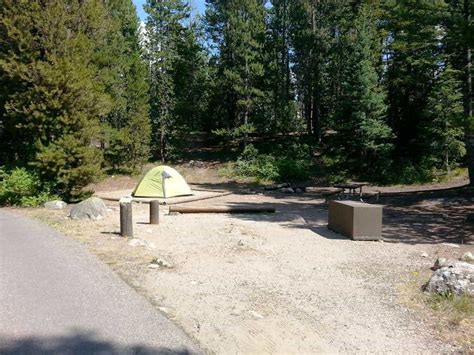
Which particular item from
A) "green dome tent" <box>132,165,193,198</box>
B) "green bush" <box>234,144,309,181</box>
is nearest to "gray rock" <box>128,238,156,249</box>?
"green dome tent" <box>132,165,193,198</box>

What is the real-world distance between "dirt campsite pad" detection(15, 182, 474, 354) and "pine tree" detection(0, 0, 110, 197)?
348 centimetres

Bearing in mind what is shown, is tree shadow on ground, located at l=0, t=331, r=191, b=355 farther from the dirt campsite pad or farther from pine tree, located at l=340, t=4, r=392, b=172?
pine tree, located at l=340, t=4, r=392, b=172

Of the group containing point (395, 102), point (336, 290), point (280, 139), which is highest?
point (395, 102)

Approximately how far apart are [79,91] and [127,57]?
46.1ft

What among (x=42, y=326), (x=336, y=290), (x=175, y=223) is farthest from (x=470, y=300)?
(x=175, y=223)

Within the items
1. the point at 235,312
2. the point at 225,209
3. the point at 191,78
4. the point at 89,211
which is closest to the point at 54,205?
the point at 89,211

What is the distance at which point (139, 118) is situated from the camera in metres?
26.8

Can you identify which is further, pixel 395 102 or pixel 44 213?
pixel 395 102

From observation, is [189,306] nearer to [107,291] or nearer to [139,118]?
[107,291]

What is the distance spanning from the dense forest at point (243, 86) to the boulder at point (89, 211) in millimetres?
3435

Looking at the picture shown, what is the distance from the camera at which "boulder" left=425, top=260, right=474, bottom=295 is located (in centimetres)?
613

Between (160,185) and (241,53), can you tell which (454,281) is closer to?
(160,185)

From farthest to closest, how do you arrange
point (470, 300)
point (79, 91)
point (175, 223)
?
1. point (79, 91)
2. point (175, 223)
3. point (470, 300)

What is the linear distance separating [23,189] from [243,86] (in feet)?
54.8
